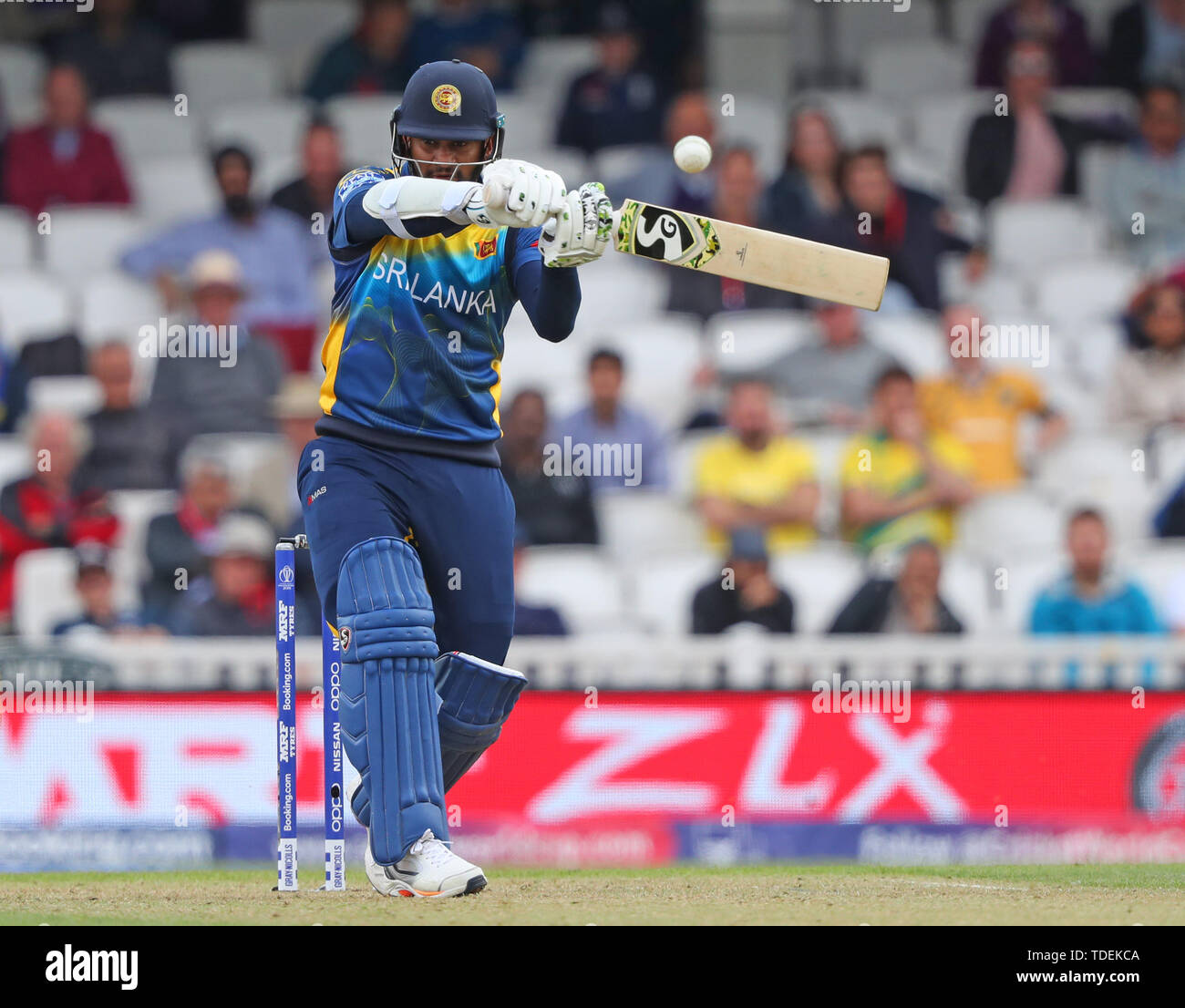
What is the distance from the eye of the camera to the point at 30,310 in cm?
1054

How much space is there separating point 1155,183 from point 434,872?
7930mm

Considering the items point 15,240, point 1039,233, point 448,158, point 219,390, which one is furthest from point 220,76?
point 448,158

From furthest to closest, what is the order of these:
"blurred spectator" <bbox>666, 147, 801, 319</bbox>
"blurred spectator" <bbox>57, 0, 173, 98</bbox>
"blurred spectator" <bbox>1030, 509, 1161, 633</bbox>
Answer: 1. "blurred spectator" <bbox>57, 0, 173, 98</bbox>
2. "blurred spectator" <bbox>666, 147, 801, 319</bbox>
3. "blurred spectator" <bbox>1030, 509, 1161, 633</bbox>

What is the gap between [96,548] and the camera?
30.4 feet

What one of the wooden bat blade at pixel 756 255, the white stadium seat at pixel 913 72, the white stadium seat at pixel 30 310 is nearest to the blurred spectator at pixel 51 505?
the white stadium seat at pixel 30 310

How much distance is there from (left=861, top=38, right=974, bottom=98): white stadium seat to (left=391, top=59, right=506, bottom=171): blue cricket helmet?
7632 millimetres

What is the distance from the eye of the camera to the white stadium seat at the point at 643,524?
9.72 meters

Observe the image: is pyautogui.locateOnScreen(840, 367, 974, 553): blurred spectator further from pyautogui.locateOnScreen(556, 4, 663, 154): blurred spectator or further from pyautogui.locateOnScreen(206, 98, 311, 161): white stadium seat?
pyautogui.locateOnScreen(206, 98, 311, 161): white stadium seat

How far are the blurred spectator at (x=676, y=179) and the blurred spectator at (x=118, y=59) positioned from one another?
2859 mm

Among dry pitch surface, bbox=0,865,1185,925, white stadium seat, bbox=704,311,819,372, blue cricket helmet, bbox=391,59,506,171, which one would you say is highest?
blue cricket helmet, bbox=391,59,506,171

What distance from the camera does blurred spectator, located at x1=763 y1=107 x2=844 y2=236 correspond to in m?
10.5

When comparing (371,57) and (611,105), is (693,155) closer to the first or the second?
(611,105)

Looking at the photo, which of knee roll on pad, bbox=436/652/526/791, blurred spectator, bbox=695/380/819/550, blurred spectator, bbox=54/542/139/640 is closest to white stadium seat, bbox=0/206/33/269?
blurred spectator, bbox=54/542/139/640

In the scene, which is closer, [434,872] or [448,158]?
[434,872]
